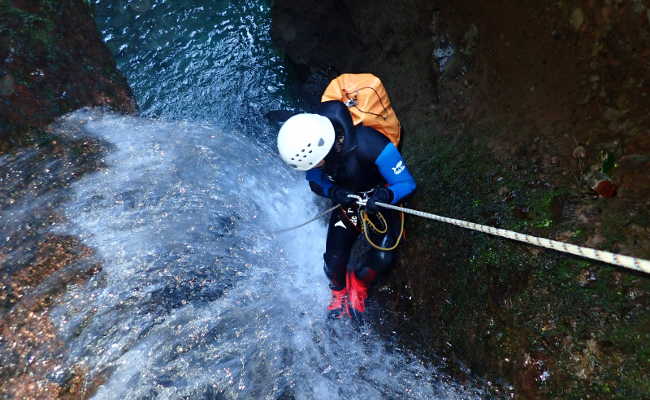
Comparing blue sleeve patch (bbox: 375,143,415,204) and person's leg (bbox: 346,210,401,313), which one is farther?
person's leg (bbox: 346,210,401,313)

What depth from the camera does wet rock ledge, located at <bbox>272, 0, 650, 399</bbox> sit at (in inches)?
112

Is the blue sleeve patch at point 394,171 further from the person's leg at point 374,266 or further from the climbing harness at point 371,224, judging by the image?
the person's leg at point 374,266

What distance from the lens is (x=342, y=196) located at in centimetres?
422

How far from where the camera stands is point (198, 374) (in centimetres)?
387

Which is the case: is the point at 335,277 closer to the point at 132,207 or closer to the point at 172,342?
the point at 172,342

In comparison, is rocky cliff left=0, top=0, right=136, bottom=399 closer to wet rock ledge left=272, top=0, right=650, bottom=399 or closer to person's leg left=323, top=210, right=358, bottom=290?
person's leg left=323, top=210, right=358, bottom=290

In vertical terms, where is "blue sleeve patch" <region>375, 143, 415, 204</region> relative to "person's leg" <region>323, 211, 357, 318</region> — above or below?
above

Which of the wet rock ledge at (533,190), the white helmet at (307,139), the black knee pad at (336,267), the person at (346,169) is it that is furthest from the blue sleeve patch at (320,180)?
the wet rock ledge at (533,190)

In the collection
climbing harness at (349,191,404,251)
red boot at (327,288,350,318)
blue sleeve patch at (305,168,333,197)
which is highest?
blue sleeve patch at (305,168,333,197)

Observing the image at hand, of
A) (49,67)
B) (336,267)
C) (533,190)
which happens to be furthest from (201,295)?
(49,67)

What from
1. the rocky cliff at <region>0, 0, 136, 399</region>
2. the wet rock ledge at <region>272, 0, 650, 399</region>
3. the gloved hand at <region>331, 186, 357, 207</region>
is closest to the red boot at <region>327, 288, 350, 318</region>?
the wet rock ledge at <region>272, 0, 650, 399</region>

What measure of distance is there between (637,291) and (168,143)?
5.72 meters

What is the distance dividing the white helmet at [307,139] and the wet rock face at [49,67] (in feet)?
11.5

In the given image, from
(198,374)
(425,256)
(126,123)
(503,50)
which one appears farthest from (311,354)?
(126,123)
